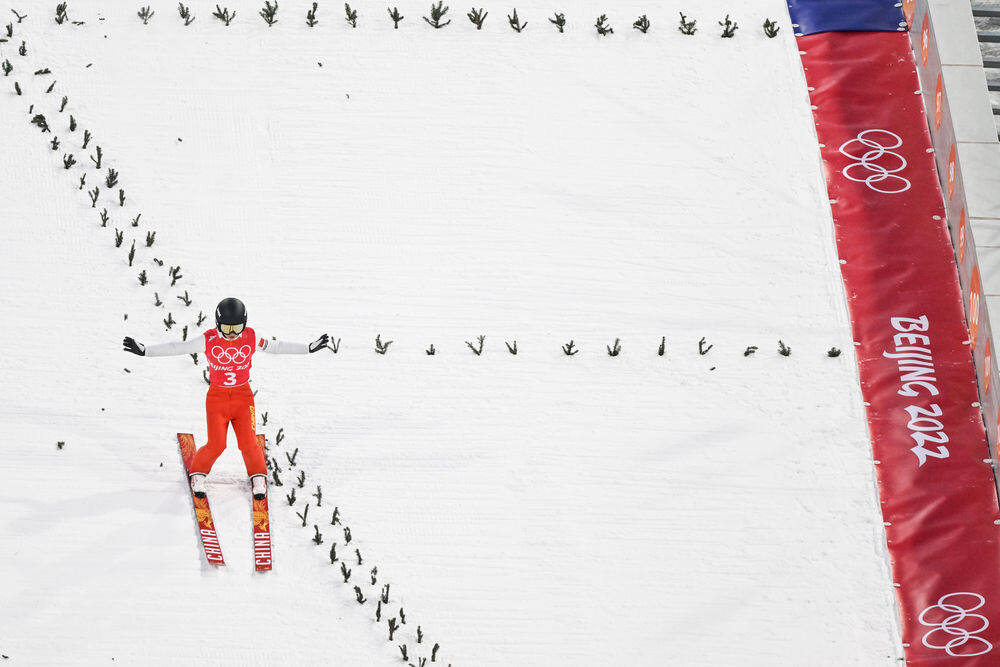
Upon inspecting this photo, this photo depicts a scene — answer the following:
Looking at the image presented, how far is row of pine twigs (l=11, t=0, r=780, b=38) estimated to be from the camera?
1423cm

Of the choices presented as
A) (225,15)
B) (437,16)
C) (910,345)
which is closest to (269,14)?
(225,15)

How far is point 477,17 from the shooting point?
1442 cm

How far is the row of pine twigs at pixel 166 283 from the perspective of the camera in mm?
10547

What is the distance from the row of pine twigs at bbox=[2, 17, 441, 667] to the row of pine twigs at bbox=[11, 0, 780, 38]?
3.56ft

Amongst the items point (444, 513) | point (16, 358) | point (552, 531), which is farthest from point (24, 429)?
point (552, 531)

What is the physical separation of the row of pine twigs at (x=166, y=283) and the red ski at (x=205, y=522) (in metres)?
0.47

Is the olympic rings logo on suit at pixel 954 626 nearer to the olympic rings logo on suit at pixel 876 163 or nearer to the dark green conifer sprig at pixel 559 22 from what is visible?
the olympic rings logo on suit at pixel 876 163

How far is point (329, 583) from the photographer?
1071cm

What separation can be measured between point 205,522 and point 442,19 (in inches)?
226

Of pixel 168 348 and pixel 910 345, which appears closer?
pixel 168 348

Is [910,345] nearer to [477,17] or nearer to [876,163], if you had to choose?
[876,163]

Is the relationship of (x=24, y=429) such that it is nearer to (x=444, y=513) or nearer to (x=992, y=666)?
(x=444, y=513)

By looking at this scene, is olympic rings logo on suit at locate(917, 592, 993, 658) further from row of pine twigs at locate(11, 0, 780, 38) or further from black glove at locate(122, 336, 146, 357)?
row of pine twigs at locate(11, 0, 780, 38)

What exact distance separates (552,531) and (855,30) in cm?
602
